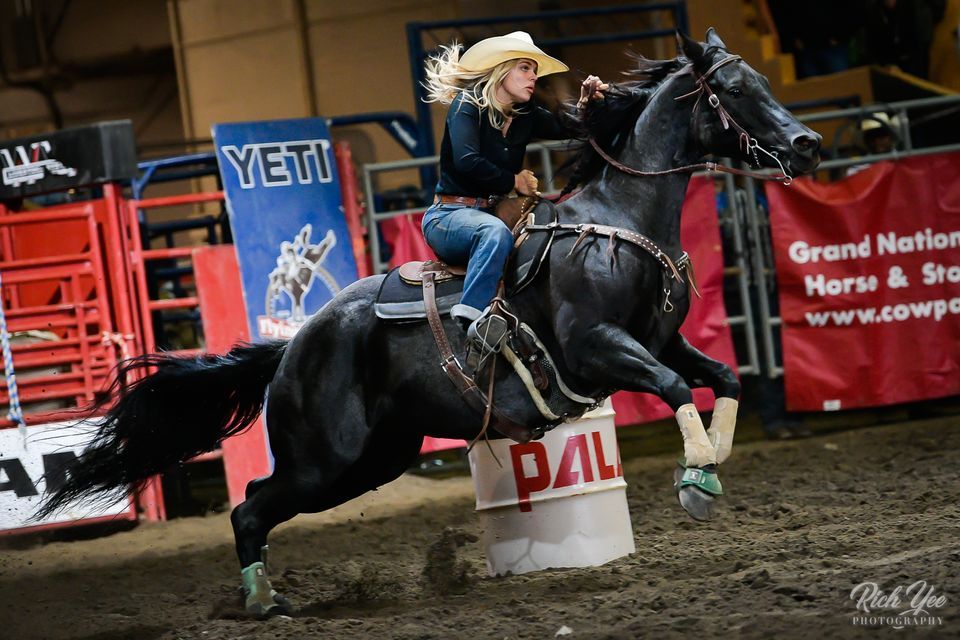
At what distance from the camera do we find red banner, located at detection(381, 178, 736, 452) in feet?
27.3

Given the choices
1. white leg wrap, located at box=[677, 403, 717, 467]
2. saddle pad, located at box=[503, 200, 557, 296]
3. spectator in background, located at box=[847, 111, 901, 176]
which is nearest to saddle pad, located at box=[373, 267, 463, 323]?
saddle pad, located at box=[503, 200, 557, 296]

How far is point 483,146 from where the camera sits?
459 centimetres

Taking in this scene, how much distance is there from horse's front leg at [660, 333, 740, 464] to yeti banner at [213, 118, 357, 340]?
11.6ft

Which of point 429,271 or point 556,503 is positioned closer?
point 429,271

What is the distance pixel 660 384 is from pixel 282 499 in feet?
5.62

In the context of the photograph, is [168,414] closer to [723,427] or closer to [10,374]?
[723,427]

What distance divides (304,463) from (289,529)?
2.57 meters

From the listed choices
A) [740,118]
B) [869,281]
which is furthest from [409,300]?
[869,281]

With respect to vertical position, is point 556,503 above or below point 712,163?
below

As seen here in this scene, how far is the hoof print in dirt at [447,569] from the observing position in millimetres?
5047

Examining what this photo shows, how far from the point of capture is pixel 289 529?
7.20 meters

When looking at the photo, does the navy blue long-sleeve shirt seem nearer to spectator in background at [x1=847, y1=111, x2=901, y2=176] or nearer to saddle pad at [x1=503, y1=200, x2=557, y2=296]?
saddle pad at [x1=503, y1=200, x2=557, y2=296]

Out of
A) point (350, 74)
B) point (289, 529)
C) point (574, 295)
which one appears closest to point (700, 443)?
point (574, 295)

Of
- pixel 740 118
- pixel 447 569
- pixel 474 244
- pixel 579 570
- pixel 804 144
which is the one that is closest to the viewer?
pixel 804 144
